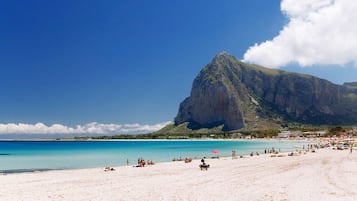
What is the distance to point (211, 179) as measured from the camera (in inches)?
974

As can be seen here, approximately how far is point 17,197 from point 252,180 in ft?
47.9

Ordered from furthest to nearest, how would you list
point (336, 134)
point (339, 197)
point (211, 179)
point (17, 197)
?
point (336, 134)
point (211, 179)
point (17, 197)
point (339, 197)

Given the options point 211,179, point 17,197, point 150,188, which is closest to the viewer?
point 17,197

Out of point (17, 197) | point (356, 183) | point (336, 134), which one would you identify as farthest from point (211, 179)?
point (336, 134)

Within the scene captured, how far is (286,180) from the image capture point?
923 inches

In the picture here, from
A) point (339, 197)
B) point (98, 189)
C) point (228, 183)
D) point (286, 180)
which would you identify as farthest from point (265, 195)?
point (98, 189)

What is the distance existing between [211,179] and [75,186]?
9.34 meters

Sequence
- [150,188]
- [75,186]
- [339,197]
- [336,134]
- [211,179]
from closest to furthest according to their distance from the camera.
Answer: [339,197] → [150,188] → [75,186] → [211,179] → [336,134]

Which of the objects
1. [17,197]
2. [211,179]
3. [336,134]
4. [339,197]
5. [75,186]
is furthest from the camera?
[336,134]

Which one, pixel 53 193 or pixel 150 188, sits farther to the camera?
pixel 150 188

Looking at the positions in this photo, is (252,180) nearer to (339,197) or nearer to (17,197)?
(339,197)

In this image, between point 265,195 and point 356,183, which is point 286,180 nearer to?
point 356,183

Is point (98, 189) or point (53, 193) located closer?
point (53, 193)

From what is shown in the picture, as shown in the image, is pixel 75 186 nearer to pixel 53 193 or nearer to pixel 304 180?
pixel 53 193
